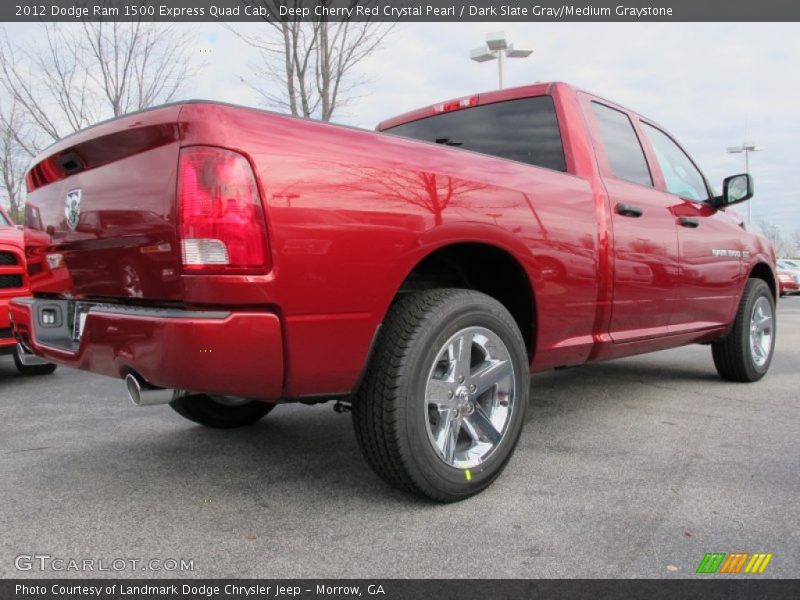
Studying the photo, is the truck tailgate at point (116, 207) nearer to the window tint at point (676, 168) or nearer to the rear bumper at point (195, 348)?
the rear bumper at point (195, 348)

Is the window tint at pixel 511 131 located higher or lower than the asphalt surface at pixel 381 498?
higher

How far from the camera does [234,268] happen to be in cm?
196

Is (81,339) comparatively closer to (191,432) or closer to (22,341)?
(22,341)

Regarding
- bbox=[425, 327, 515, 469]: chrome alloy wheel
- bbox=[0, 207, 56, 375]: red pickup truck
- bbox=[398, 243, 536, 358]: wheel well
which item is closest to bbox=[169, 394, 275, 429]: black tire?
bbox=[398, 243, 536, 358]: wheel well

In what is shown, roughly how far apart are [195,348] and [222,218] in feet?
1.32

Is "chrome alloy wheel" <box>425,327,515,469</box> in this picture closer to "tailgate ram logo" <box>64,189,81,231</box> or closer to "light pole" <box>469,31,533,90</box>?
"tailgate ram logo" <box>64,189,81,231</box>

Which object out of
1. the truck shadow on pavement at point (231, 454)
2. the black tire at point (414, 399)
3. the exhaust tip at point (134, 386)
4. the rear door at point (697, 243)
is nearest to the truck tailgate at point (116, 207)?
the exhaust tip at point (134, 386)

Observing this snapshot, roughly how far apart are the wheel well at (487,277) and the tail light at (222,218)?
97cm

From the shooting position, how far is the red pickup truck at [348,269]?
6.50 ft

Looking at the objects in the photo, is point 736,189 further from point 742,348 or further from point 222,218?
point 222,218

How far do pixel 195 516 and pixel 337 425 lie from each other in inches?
55.0

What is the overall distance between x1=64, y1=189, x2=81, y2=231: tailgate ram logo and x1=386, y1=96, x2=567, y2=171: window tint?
2.07m

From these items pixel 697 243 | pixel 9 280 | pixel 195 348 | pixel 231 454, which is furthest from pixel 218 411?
pixel 697 243
